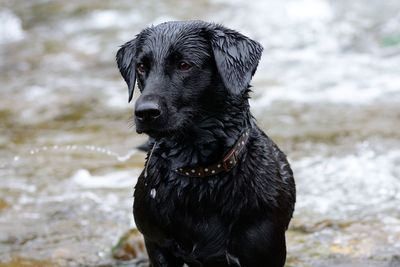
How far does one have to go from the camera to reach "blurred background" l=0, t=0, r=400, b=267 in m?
5.79

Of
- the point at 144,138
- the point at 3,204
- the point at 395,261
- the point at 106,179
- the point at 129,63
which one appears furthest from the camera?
the point at 144,138

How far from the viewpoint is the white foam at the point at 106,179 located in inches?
283

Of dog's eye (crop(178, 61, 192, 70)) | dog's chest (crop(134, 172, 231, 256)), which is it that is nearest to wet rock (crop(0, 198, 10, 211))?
dog's chest (crop(134, 172, 231, 256))

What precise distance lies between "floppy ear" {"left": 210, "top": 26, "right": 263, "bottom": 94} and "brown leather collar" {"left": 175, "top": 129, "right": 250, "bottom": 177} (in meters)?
0.31

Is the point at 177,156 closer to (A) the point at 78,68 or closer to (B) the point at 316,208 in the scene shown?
(B) the point at 316,208

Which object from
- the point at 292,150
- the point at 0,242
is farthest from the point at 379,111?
the point at 0,242

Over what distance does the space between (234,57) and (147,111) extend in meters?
0.57

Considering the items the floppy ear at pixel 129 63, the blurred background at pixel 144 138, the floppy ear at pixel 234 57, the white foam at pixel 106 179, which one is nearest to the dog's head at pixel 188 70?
the floppy ear at pixel 234 57

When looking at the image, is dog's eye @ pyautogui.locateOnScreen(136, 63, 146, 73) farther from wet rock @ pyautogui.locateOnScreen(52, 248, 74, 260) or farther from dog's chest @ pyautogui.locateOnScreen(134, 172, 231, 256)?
wet rock @ pyautogui.locateOnScreen(52, 248, 74, 260)

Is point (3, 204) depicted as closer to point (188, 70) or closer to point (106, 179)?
point (106, 179)

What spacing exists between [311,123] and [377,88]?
167cm

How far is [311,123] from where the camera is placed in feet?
29.0

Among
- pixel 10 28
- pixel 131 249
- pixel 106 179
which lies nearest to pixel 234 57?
pixel 131 249

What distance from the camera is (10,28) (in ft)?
50.4
